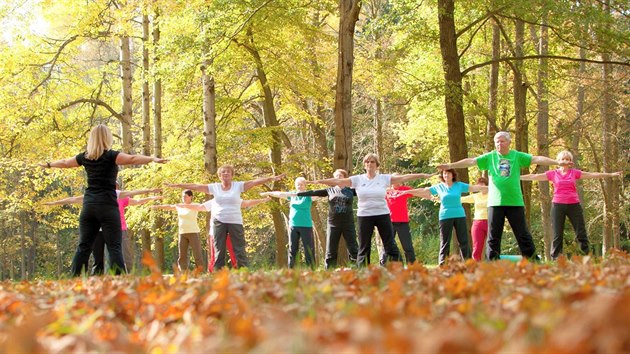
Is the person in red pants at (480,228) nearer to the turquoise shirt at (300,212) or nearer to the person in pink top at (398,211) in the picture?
the person in pink top at (398,211)

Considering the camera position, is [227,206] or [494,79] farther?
[494,79]

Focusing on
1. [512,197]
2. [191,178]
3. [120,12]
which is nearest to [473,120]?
[191,178]

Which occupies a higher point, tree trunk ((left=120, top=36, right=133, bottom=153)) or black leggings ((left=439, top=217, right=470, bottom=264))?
tree trunk ((left=120, top=36, right=133, bottom=153))

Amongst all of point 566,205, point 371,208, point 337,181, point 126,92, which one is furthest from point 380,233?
point 126,92

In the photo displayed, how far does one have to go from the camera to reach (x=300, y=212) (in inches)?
589

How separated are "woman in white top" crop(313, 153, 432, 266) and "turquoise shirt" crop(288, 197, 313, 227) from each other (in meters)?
2.55

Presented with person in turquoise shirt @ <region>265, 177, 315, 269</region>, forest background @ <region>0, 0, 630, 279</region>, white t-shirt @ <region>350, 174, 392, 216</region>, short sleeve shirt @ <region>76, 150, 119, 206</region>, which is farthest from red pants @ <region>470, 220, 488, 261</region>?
short sleeve shirt @ <region>76, 150, 119, 206</region>

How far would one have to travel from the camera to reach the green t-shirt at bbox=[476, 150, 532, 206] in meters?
11.2

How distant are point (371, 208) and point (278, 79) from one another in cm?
1312

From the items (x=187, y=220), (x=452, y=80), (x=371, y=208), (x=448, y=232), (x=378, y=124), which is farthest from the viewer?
(x=378, y=124)

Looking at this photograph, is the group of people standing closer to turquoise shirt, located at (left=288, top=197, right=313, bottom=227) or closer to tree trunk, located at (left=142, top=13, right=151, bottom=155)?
turquoise shirt, located at (left=288, top=197, right=313, bottom=227)

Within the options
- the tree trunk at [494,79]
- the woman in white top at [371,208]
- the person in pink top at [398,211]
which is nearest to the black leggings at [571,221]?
the person in pink top at [398,211]

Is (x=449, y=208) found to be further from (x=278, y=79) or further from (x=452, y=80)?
(x=278, y=79)

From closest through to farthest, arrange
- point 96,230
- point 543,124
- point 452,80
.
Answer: point 96,230 → point 452,80 → point 543,124
